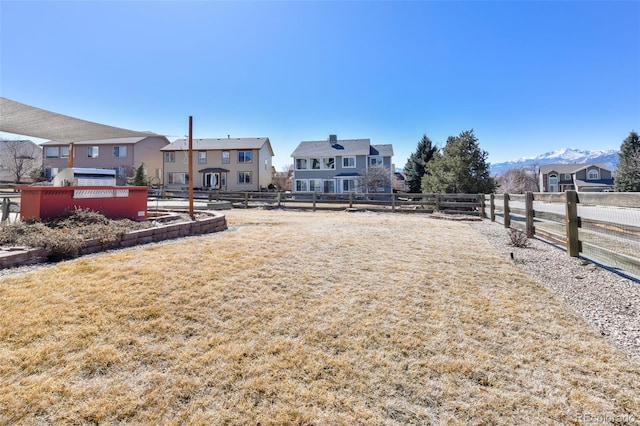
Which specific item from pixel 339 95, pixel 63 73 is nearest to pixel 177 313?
pixel 63 73

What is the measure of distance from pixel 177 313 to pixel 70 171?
7.06m

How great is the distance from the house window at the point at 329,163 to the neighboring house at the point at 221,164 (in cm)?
→ 702

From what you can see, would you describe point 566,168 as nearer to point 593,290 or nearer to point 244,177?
point 244,177

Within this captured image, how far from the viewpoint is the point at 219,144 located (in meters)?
32.0

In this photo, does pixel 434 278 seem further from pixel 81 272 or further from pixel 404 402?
pixel 81 272

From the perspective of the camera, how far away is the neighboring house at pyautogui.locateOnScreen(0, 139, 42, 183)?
3362 centimetres

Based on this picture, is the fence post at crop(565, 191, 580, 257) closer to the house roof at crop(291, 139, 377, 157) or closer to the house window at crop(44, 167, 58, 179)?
the house roof at crop(291, 139, 377, 157)

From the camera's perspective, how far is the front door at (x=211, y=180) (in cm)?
3125

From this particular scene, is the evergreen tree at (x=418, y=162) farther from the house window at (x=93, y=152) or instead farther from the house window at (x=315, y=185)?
the house window at (x=93, y=152)

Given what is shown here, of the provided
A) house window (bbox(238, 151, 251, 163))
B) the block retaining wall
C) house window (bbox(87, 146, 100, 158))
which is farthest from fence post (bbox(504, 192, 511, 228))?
house window (bbox(87, 146, 100, 158))

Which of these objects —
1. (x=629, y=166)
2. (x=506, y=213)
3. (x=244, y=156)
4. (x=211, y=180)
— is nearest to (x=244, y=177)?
(x=244, y=156)

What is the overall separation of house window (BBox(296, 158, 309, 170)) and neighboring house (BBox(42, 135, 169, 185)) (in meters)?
16.5

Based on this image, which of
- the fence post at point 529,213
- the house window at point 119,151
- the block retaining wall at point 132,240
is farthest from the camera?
the house window at point 119,151

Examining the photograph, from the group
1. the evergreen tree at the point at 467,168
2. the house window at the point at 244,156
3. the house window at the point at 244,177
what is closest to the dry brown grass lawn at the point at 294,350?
the evergreen tree at the point at 467,168
